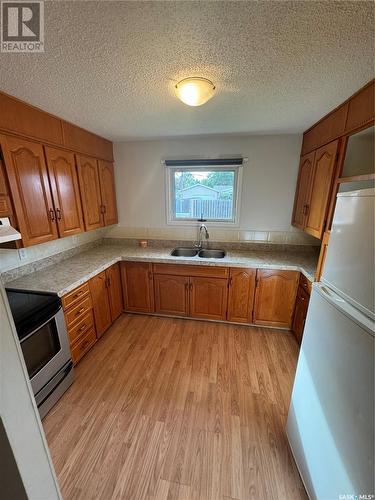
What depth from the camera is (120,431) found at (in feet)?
4.75

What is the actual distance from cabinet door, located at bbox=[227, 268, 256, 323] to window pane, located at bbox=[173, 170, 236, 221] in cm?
84

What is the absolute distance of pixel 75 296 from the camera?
1879 millimetres

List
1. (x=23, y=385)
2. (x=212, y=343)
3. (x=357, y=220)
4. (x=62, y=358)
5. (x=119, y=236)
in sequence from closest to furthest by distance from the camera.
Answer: (x=23, y=385) < (x=357, y=220) < (x=62, y=358) < (x=212, y=343) < (x=119, y=236)

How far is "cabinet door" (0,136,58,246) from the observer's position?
1.54 meters

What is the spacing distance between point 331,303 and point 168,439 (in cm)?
139

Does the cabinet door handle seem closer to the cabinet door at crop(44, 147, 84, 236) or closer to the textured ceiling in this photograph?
the textured ceiling

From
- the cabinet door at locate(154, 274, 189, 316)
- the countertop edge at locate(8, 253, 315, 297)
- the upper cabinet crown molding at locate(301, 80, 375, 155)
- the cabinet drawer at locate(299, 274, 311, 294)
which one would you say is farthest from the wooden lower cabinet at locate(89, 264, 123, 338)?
the upper cabinet crown molding at locate(301, 80, 375, 155)

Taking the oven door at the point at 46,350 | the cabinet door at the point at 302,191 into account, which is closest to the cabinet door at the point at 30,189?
the oven door at the point at 46,350

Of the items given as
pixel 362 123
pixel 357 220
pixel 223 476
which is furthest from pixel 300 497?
pixel 362 123

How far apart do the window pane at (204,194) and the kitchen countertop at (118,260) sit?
1.88 feet

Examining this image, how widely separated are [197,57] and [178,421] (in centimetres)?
230

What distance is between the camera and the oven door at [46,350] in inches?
55.9

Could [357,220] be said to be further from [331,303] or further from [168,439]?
[168,439]

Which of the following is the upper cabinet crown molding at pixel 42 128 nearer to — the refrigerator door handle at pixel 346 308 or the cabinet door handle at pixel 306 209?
the refrigerator door handle at pixel 346 308
